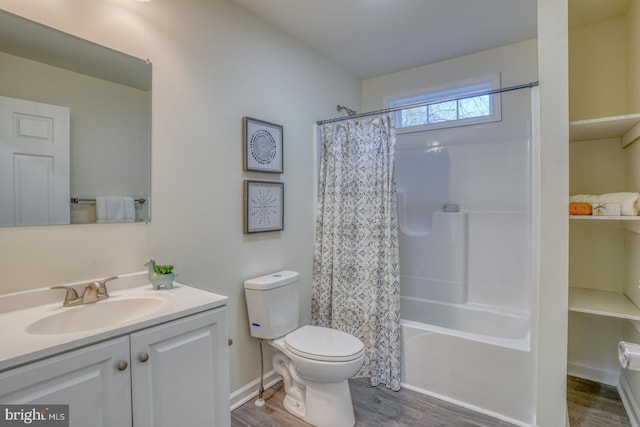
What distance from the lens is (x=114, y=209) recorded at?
4.98 ft

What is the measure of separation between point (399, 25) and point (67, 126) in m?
2.14

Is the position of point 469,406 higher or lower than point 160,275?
lower

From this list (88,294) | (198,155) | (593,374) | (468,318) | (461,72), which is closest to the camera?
(88,294)

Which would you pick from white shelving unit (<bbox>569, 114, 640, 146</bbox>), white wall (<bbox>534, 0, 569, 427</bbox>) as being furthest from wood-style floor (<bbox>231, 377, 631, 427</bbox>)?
white shelving unit (<bbox>569, 114, 640, 146</bbox>)

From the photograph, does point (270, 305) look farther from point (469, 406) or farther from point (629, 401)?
point (629, 401)

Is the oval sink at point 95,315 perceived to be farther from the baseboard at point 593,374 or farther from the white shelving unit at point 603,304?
the baseboard at point 593,374

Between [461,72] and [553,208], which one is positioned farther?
[461,72]

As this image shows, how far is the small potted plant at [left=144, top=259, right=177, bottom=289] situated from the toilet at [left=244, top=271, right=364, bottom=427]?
0.57m

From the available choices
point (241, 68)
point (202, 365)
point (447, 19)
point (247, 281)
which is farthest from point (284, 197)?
point (447, 19)

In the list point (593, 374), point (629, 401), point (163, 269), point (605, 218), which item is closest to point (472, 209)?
point (605, 218)

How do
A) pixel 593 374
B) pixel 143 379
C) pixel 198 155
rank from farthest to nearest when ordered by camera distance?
1. pixel 593 374
2. pixel 198 155
3. pixel 143 379

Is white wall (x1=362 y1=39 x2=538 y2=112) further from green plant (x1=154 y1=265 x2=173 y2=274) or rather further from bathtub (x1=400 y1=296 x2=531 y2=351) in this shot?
green plant (x1=154 y1=265 x2=173 y2=274)

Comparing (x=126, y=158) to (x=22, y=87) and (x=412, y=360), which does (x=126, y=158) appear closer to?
(x=22, y=87)

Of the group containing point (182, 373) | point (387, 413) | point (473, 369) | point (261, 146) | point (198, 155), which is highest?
point (261, 146)
